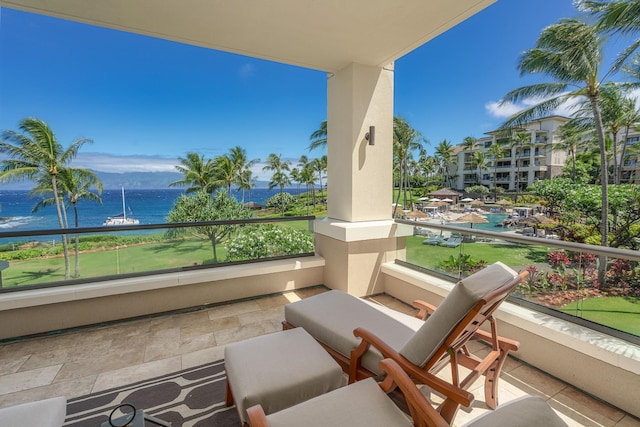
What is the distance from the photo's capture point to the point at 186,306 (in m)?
3.66

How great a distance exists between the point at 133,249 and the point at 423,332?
3.36 metres

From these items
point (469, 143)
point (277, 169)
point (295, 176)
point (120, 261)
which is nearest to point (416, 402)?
point (120, 261)

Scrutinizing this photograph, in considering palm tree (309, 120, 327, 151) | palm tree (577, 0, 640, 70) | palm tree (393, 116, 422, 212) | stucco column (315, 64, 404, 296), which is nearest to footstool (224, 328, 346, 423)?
stucco column (315, 64, 404, 296)

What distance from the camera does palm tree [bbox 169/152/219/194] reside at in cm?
2720

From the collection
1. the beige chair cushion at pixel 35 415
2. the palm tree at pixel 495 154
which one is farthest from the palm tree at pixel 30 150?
the palm tree at pixel 495 154

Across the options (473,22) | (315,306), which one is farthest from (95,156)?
(315,306)

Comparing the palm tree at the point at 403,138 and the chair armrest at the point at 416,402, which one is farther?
the palm tree at the point at 403,138

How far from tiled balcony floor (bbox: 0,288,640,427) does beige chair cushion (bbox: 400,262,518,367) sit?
0.81 metres

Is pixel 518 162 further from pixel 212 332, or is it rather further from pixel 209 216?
pixel 212 332

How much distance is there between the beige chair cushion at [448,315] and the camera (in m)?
1.46

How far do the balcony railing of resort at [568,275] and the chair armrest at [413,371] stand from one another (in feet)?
4.35

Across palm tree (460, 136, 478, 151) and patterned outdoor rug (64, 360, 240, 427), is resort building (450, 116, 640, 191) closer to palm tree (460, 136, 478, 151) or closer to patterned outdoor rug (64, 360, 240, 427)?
palm tree (460, 136, 478, 151)

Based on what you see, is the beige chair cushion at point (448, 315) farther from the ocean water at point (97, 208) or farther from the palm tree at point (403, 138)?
the ocean water at point (97, 208)

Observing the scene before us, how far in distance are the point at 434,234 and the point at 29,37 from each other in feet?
173
